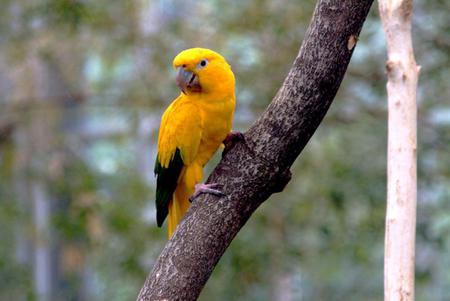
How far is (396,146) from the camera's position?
2.26m

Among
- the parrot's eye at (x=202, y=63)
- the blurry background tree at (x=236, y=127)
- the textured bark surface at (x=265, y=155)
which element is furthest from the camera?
the blurry background tree at (x=236, y=127)

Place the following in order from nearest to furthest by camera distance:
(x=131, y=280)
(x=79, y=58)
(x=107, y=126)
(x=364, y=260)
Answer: (x=364, y=260), (x=131, y=280), (x=79, y=58), (x=107, y=126)

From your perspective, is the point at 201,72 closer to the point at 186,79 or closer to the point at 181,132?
the point at 186,79

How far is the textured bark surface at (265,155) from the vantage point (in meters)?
2.15

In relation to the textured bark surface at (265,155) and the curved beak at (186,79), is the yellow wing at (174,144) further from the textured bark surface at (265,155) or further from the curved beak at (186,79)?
the textured bark surface at (265,155)

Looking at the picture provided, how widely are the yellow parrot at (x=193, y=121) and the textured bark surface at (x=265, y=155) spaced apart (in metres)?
0.48

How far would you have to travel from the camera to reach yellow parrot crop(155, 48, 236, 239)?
274 cm

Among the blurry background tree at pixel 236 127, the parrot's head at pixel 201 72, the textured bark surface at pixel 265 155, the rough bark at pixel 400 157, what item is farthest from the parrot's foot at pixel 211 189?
the blurry background tree at pixel 236 127

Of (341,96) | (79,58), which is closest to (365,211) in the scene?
(341,96)

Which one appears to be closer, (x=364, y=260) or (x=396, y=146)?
(x=396, y=146)

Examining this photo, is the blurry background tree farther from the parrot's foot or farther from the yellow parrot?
the parrot's foot

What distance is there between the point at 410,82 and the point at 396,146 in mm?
177

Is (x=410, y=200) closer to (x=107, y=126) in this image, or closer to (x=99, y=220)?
(x=99, y=220)

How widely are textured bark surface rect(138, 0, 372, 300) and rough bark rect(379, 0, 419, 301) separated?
20 cm
